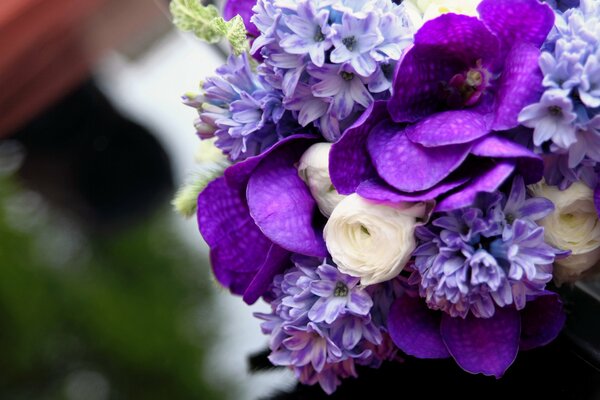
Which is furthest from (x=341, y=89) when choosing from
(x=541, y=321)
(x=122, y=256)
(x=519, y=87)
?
(x=122, y=256)

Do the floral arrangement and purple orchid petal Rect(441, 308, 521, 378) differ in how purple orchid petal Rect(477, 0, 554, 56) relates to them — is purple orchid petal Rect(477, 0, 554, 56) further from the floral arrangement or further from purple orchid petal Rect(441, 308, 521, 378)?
purple orchid petal Rect(441, 308, 521, 378)

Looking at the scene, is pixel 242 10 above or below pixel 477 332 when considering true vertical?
above

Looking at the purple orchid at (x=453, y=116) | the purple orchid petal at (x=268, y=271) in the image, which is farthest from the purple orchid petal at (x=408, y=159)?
the purple orchid petal at (x=268, y=271)

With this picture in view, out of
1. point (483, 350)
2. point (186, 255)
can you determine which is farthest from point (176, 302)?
point (483, 350)

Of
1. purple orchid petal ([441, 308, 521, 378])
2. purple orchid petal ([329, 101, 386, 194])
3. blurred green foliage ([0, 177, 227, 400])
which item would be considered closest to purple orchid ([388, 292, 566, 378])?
purple orchid petal ([441, 308, 521, 378])

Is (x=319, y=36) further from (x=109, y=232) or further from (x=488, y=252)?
(x=109, y=232)

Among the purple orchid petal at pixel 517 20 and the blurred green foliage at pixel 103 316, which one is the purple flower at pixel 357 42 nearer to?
the purple orchid petal at pixel 517 20
